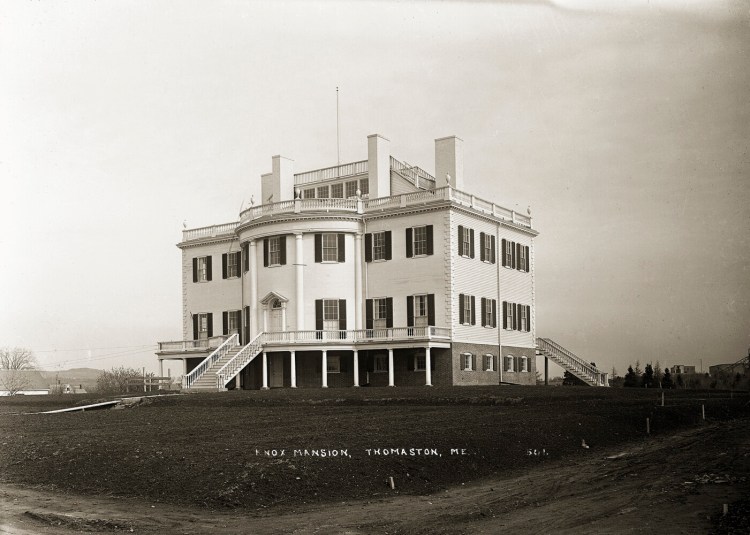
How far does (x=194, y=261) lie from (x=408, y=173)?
1343 cm

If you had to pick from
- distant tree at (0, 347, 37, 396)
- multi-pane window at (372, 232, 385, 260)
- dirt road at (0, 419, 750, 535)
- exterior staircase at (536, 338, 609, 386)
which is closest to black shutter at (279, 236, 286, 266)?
multi-pane window at (372, 232, 385, 260)

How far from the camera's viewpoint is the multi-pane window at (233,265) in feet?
152

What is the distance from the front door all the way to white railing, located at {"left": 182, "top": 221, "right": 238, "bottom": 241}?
8.34 meters

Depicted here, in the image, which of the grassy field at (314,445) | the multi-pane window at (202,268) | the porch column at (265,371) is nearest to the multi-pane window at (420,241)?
the porch column at (265,371)

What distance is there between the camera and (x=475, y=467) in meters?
16.0

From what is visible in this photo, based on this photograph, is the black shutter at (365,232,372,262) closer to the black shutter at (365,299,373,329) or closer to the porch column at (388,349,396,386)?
the black shutter at (365,299,373,329)

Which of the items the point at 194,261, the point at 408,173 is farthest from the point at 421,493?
the point at 194,261

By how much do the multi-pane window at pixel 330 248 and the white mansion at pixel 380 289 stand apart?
0.05m

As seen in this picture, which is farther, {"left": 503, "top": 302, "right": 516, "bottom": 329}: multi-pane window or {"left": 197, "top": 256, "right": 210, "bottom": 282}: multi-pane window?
{"left": 197, "top": 256, "right": 210, "bottom": 282}: multi-pane window

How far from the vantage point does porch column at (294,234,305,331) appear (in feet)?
134

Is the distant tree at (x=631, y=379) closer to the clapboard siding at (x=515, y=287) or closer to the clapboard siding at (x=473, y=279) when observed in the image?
the clapboard siding at (x=515, y=287)

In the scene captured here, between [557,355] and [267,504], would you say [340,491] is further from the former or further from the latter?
[557,355]

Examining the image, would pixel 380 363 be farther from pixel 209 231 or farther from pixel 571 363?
pixel 209 231

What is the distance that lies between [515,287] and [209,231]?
17299 millimetres
